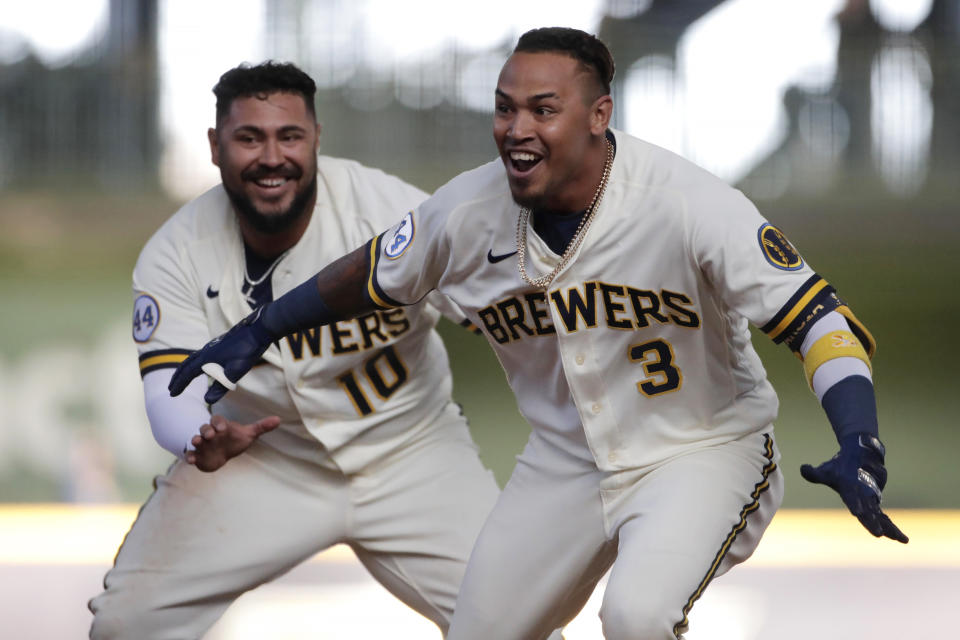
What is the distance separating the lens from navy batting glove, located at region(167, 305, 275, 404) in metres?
2.77

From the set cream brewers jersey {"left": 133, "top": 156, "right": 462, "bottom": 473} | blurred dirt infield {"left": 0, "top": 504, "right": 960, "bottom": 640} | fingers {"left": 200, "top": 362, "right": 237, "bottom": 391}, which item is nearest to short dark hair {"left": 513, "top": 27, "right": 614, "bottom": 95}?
cream brewers jersey {"left": 133, "top": 156, "right": 462, "bottom": 473}

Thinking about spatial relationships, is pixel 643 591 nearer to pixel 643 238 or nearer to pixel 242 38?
pixel 643 238

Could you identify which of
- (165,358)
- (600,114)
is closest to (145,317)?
(165,358)

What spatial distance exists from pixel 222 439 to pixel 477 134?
5316 millimetres

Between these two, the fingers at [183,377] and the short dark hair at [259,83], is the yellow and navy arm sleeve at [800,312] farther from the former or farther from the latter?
the short dark hair at [259,83]

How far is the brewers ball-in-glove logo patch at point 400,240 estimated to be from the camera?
266cm

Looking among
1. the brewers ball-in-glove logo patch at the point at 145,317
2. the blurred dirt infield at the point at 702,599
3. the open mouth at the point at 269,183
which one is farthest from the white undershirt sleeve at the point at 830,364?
the blurred dirt infield at the point at 702,599

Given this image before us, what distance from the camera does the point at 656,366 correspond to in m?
2.50

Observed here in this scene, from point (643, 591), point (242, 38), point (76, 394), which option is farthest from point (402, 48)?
point (643, 591)

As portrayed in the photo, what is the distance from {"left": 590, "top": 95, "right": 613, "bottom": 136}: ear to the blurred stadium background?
17.0 feet

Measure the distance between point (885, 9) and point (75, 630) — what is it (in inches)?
241

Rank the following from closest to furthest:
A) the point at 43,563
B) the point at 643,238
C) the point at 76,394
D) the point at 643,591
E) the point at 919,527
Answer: the point at 643,591
the point at 643,238
the point at 43,563
the point at 919,527
the point at 76,394

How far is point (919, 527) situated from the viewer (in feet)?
22.3

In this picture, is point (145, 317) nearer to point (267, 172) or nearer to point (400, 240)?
point (267, 172)
